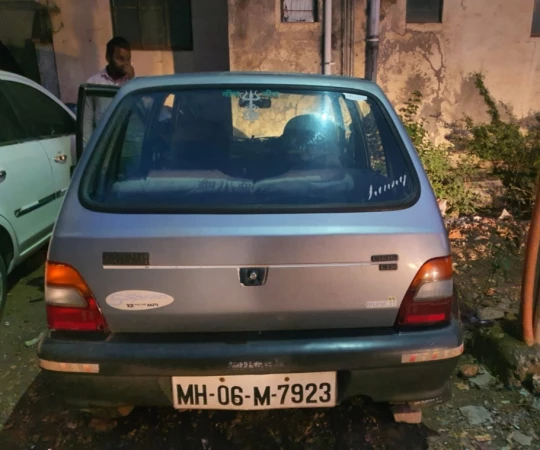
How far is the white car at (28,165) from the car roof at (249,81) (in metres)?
1.43

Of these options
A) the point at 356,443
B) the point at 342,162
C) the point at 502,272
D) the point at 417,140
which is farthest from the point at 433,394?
Result: the point at 417,140

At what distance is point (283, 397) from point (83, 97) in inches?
87.3

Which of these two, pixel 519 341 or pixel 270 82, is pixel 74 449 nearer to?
pixel 270 82

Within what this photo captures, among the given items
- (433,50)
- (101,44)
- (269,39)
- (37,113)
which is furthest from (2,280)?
(433,50)

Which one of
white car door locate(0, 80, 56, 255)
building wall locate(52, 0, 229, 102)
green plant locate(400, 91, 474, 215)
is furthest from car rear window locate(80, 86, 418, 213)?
building wall locate(52, 0, 229, 102)

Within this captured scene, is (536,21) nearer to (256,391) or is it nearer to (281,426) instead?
(281,426)

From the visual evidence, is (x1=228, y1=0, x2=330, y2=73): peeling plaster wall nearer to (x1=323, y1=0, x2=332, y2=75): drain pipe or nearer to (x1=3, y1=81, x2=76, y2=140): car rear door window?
(x1=323, y1=0, x2=332, y2=75): drain pipe

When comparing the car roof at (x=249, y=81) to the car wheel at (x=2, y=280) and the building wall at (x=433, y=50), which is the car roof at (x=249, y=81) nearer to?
the car wheel at (x=2, y=280)

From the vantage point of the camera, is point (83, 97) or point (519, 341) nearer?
point (519, 341)

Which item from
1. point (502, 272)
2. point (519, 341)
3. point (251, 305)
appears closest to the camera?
point (251, 305)

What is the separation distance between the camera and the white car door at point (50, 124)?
3.63 metres

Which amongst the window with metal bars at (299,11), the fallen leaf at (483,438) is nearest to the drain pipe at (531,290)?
the fallen leaf at (483,438)

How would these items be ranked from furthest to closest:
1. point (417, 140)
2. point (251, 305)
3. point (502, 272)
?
point (417, 140)
point (502, 272)
point (251, 305)

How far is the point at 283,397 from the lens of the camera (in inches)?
70.3
